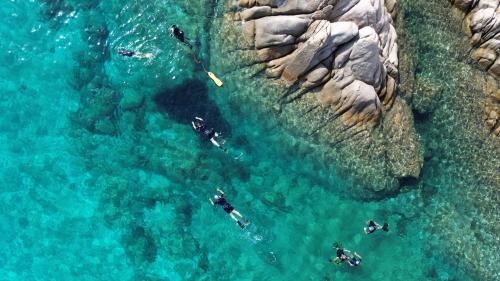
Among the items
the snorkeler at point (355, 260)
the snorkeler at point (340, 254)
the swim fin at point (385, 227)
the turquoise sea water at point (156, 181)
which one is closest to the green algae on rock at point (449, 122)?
the turquoise sea water at point (156, 181)

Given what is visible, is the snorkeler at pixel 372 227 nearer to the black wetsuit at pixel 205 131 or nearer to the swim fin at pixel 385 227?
the swim fin at pixel 385 227

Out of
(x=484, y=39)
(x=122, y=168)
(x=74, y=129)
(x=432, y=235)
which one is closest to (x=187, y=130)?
(x=122, y=168)

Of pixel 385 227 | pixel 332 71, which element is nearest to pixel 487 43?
pixel 332 71

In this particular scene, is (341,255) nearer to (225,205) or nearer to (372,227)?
(372,227)

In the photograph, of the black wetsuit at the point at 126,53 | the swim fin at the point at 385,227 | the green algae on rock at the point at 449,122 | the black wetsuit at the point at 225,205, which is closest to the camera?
the black wetsuit at the point at 225,205

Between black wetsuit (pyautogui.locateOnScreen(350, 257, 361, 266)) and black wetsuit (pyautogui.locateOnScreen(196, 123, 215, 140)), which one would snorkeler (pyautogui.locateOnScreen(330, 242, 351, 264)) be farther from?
black wetsuit (pyautogui.locateOnScreen(196, 123, 215, 140))

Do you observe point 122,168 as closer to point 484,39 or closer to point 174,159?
point 174,159
